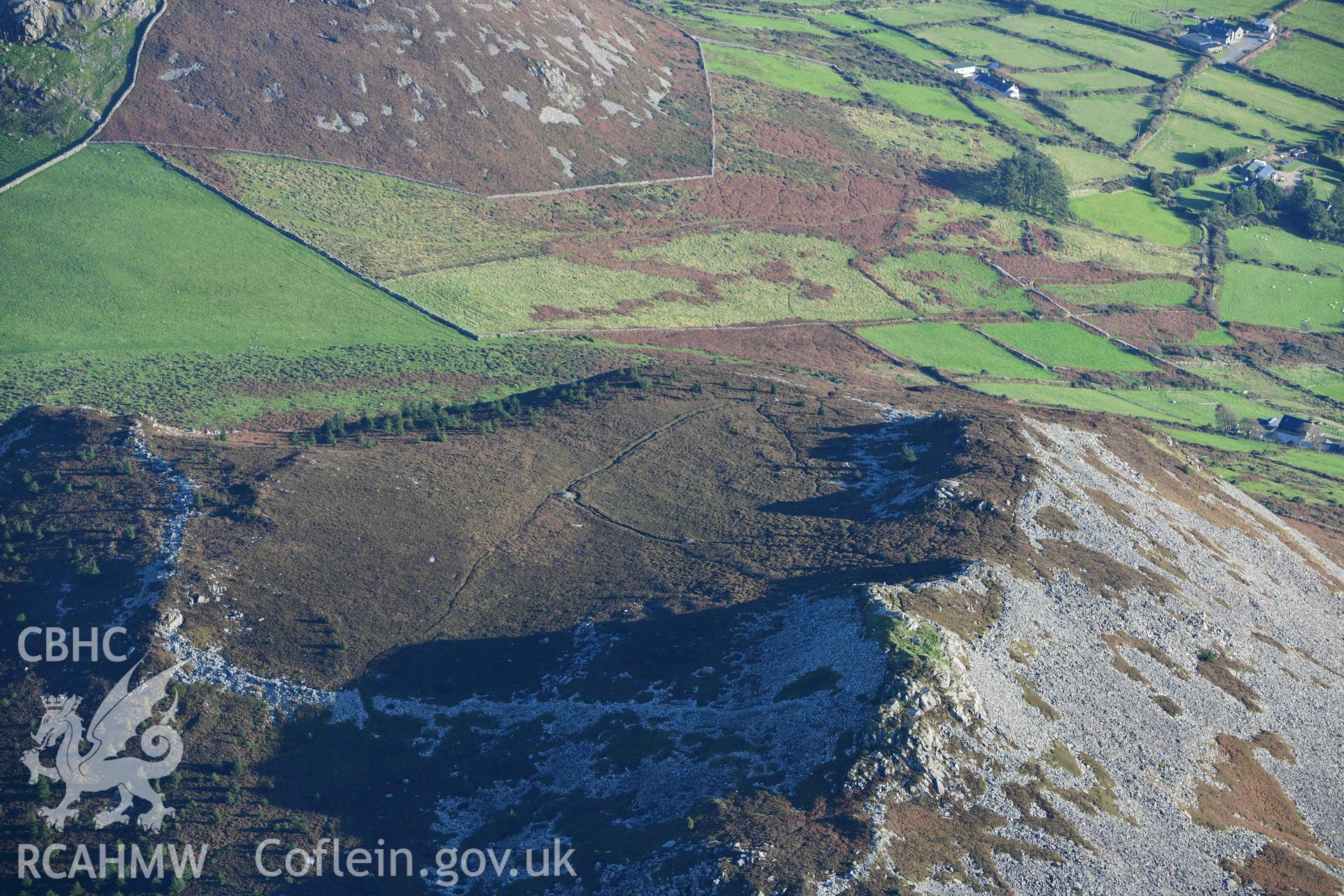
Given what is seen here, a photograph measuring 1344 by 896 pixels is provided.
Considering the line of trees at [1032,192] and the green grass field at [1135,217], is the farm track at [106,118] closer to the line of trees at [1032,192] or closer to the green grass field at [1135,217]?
the line of trees at [1032,192]

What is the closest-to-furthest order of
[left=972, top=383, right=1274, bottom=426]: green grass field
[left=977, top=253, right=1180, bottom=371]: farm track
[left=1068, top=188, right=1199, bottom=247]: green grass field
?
[left=972, top=383, right=1274, bottom=426]: green grass field < [left=977, top=253, right=1180, bottom=371]: farm track < [left=1068, top=188, right=1199, bottom=247]: green grass field

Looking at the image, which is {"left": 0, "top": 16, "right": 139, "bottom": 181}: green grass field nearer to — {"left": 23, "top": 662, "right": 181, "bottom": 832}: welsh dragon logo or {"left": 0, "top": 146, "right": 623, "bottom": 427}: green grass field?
{"left": 0, "top": 146, "right": 623, "bottom": 427}: green grass field

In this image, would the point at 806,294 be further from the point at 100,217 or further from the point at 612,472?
the point at 100,217

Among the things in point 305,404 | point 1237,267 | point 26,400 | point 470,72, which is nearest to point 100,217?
point 26,400

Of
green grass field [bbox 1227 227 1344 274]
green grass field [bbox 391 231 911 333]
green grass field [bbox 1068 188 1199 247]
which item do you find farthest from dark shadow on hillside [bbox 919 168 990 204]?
green grass field [bbox 1227 227 1344 274]

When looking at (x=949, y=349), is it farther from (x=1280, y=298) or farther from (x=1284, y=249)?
(x=1284, y=249)

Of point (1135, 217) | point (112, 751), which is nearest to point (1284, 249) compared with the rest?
point (1135, 217)
